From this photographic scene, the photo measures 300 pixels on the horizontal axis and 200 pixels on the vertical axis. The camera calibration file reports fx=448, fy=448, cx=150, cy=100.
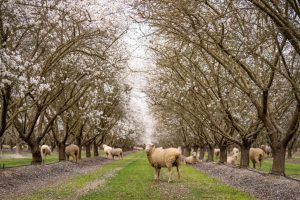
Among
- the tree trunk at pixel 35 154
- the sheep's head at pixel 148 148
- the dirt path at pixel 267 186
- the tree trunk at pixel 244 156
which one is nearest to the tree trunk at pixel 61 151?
the tree trunk at pixel 35 154

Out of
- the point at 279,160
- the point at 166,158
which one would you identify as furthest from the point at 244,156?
the point at 166,158

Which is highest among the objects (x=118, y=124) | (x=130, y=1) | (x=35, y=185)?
(x=130, y=1)

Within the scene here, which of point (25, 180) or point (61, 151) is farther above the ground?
point (61, 151)

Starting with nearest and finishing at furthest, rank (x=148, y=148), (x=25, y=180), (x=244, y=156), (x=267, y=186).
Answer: (x=267, y=186), (x=25, y=180), (x=148, y=148), (x=244, y=156)

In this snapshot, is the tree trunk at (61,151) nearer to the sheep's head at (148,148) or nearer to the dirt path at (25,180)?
the dirt path at (25,180)

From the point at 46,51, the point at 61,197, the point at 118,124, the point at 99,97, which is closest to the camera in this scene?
the point at 61,197

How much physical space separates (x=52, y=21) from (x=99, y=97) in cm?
2862

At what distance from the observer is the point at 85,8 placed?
75.0 feet

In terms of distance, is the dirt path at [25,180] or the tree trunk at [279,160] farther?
the tree trunk at [279,160]

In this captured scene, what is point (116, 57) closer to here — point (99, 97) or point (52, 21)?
point (52, 21)

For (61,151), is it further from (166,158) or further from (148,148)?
(166,158)

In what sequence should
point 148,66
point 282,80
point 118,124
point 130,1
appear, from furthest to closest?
1. point 118,124
2. point 148,66
3. point 282,80
4. point 130,1

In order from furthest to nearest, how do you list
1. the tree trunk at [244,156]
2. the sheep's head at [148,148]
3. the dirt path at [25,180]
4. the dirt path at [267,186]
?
the tree trunk at [244,156]
the sheep's head at [148,148]
the dirt path at [25,180]
the dirt path at [267,186]

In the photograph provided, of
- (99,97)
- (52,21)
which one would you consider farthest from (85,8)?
(99,97)
